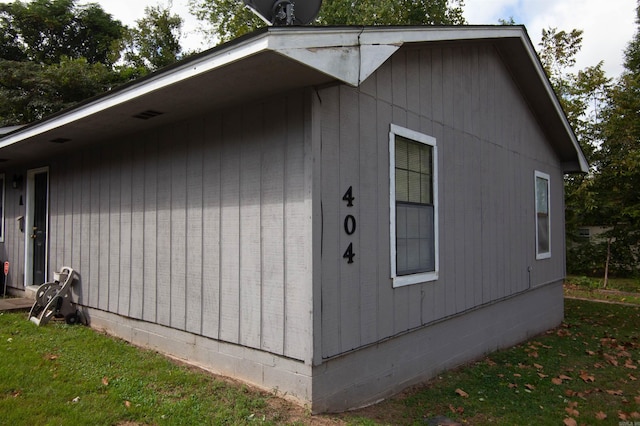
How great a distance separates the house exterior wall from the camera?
3.67 meters

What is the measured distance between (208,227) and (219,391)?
1515mm

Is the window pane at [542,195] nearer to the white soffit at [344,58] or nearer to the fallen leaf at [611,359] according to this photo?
the fallen leaf at [611,359]

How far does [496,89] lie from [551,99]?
1455 millimetres

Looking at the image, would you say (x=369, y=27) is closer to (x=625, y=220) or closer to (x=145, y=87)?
(x=145, y=87)

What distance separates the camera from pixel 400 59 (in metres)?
4.69

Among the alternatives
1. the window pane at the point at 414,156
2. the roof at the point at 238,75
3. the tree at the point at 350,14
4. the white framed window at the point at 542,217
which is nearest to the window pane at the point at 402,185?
the window pane at the point at 414,156

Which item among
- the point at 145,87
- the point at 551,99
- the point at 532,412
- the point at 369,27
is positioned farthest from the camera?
the point at 551,99

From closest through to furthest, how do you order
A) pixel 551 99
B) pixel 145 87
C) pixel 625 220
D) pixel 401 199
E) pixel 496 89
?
pixel 145 87
pixel 401 199
pixel 496 89
pixel 551 99
pixel 625 220

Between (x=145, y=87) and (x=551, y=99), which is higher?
(x=551, y=99)

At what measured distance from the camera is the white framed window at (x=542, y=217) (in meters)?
7.95

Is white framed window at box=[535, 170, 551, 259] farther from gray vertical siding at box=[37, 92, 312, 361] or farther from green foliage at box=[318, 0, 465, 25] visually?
green foliage at box=[318, 0, 465, 25]

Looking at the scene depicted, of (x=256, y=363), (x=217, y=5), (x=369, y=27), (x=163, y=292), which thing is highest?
(x=217, y=5)

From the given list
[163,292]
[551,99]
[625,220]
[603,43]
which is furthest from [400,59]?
[603,43]

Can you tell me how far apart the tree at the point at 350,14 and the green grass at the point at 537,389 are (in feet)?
49.7
